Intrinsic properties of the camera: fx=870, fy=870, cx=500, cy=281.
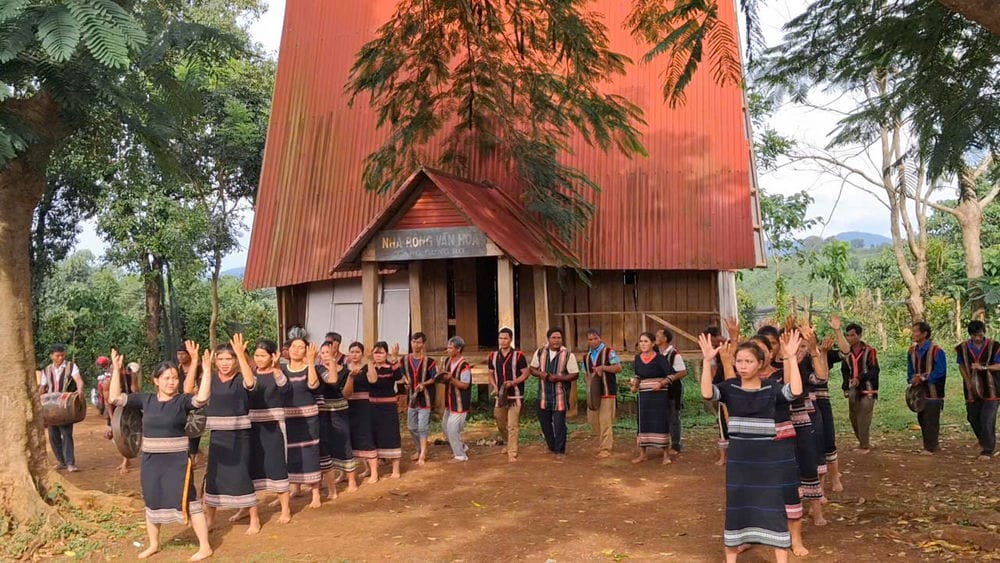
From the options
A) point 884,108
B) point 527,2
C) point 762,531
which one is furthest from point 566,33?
point 762,531

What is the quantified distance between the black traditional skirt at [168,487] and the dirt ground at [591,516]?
445 mm

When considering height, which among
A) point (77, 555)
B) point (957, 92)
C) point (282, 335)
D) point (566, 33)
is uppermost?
point (566, 33)

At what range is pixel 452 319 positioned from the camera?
17.4 metres

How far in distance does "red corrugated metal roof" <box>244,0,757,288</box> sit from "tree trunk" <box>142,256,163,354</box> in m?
7.44

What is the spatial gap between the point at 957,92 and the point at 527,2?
431cm

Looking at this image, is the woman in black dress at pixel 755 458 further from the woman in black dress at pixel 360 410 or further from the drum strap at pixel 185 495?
the woman in black dress at pixel 360 410

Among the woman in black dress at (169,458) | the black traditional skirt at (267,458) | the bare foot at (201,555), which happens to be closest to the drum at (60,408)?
the black traditional skirt at (267,458)

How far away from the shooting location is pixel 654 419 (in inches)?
438

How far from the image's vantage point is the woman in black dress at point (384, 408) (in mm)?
10609

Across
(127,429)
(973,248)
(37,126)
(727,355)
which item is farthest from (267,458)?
(973,248)

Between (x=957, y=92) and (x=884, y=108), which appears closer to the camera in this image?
(x=957, y=92)

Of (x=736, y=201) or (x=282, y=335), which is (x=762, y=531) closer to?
(x=736, y=201)

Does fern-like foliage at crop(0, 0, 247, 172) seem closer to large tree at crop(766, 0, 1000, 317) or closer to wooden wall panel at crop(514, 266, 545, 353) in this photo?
large tree at crop(766, 0, 1000, 317)

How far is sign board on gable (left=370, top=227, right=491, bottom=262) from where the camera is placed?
1399 cm
